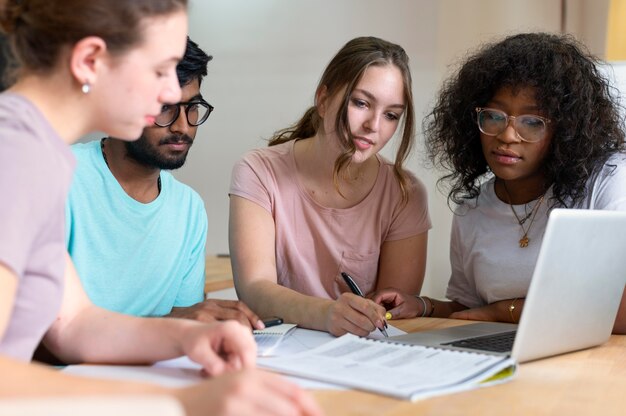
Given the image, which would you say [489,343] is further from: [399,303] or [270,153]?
[270,153]

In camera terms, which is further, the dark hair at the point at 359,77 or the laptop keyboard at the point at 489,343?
the dark hair at the point at 359,77

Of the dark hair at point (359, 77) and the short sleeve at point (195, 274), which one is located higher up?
the dark hair at point (359, 77)

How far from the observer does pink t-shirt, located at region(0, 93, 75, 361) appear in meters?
0.82

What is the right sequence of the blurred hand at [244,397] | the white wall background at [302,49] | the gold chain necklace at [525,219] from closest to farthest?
the blurred hand at [244,397], the gold chain necklace at [525,219], the white wall background at [302,49]

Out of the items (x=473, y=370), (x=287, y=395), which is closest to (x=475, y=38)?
(x=473, y=370)

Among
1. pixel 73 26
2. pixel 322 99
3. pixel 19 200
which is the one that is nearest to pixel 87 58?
pixel 73 26

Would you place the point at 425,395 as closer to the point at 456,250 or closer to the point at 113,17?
the point at 113,17

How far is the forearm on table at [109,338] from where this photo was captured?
1169mm

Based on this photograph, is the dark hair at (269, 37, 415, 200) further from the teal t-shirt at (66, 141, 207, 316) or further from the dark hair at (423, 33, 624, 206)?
the teal t-shirt at (66, 141, 207, 316)

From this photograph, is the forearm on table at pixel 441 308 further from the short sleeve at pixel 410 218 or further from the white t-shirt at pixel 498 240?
the short sleeve at pixel 410 218

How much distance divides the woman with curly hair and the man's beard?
54 cm

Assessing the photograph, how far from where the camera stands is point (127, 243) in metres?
1.83

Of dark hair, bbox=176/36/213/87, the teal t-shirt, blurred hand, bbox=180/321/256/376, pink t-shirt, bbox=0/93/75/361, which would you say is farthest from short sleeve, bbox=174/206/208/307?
pink t-shirt, bbox=0/93/75/361

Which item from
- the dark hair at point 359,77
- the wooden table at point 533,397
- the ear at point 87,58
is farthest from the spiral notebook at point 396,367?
the dark hair at point 359,77
